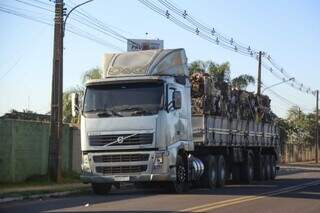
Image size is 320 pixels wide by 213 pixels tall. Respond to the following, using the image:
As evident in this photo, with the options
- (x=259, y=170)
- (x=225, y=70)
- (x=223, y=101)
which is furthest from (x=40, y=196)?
(x=225, y=70)

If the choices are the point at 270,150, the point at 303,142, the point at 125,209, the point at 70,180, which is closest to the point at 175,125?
the point at 125,209

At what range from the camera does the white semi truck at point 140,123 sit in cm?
2023

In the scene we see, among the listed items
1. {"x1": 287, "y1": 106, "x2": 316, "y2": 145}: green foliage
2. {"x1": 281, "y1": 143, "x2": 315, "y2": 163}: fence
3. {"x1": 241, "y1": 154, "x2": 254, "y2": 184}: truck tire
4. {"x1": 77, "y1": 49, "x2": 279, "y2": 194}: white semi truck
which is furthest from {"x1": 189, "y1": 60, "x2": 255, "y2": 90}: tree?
{"x1": 77, "y1": 49, "x2": 279, "y2": 194}: white semi truck

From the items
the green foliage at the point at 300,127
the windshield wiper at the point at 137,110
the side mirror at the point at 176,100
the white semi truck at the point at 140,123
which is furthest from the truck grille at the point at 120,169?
the green foliage at the point at 300,127

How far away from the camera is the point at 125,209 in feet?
52.1

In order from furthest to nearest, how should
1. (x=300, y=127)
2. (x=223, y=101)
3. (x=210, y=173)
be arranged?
(x=300, y=127) < (x=223, y=101) < (x=210, y=173)

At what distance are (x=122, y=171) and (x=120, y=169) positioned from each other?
8 centimetres

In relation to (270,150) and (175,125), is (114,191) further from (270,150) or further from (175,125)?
(270,150)

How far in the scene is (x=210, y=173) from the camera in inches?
973

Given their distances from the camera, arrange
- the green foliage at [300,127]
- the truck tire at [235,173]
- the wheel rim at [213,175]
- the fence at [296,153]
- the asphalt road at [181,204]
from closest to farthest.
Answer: the asphalt road at [181,204]
the wheel rim at [213,175]
the truck tire at [235,173]
the fence at [296,153]
the green foliage at [300,127]

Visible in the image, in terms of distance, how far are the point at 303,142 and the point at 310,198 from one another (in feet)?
241

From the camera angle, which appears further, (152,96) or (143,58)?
(143,58)

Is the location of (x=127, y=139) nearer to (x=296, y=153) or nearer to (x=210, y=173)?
(x=210, y=173)

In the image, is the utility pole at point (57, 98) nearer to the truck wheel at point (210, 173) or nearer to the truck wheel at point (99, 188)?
the truck wheel at point (99, 188)
